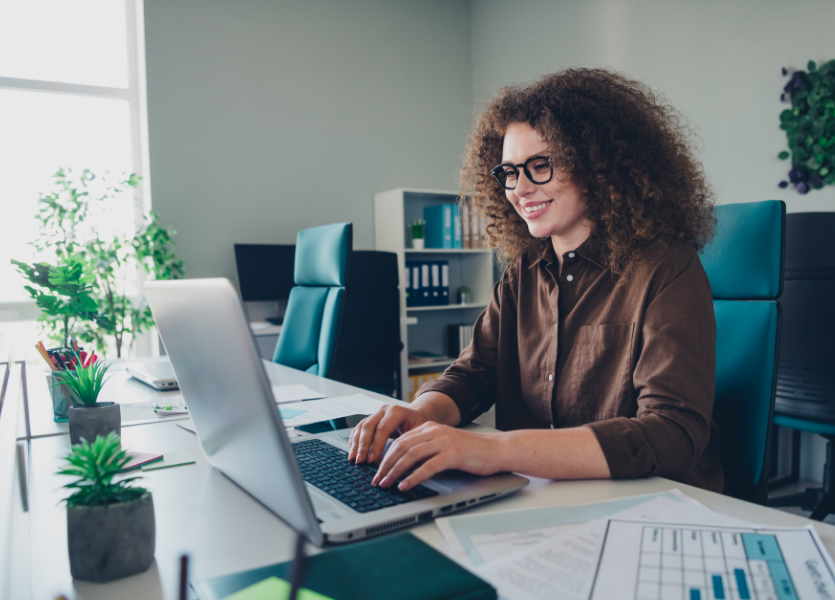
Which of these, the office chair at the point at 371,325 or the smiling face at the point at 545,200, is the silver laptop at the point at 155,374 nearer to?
the smiling face at the point at 545,200

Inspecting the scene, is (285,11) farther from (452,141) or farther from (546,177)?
(546,177)

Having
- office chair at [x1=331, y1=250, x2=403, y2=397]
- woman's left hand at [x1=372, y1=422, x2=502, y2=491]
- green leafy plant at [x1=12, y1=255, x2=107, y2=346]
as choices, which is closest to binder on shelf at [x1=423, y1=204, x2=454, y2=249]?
office chair at [x1=331, y1=250, x2=403, y2=397]

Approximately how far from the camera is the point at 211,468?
0.90 metres

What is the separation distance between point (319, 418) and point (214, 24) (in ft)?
10.1

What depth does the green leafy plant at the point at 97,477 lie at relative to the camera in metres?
0.57

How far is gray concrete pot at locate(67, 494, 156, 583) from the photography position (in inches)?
21.9

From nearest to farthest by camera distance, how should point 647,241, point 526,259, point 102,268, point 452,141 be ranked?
1. point 647,241
2. point 526,259
3. point 102,268
4. point 452,141

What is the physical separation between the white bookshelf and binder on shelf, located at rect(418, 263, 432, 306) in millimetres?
60

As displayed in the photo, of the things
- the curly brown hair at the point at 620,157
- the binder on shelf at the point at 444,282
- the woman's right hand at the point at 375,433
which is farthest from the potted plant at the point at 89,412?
the binder on shelf at the point at 444,282

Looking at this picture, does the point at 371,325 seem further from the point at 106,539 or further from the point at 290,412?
the point at 106,539

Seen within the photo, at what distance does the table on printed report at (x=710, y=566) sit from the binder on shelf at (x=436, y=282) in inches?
131

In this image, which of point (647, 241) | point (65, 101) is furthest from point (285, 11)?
point (647, 241)

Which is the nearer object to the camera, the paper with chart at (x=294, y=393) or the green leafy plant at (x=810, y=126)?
the paper with chart at (x=294, y=393)

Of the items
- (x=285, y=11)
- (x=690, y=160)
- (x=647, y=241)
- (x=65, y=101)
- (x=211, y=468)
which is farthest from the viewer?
(x=285, y=11)
